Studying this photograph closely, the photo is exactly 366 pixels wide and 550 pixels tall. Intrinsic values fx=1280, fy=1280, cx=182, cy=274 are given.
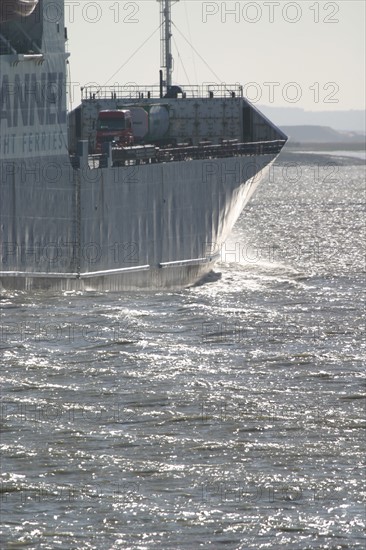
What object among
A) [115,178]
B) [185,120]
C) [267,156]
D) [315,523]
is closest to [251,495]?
[315,523]

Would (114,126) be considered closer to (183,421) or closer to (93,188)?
(93,188)

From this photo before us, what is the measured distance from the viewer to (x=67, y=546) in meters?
19.1

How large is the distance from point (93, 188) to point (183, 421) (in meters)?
18.1

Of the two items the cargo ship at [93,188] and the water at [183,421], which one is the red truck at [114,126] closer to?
the cargo ship at [93,188]

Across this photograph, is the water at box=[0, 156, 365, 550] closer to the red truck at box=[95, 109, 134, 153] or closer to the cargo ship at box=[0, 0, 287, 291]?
the cargo ship at box=[0, 0, 287, 291]

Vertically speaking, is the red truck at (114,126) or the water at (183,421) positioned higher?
the red truck at (114,126)

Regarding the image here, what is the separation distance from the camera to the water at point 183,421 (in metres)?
20.1

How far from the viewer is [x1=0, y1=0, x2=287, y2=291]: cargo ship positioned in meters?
39.9

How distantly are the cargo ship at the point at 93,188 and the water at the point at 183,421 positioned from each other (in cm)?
159

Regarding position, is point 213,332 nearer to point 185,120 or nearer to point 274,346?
point 274,346

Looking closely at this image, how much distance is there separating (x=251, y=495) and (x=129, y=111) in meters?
34.6

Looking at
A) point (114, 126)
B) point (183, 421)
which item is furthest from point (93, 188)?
point (183, 421)

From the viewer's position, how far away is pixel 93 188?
42219 millimetres

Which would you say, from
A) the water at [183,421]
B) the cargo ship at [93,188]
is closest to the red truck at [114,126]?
the cargo ship at [93,188]
